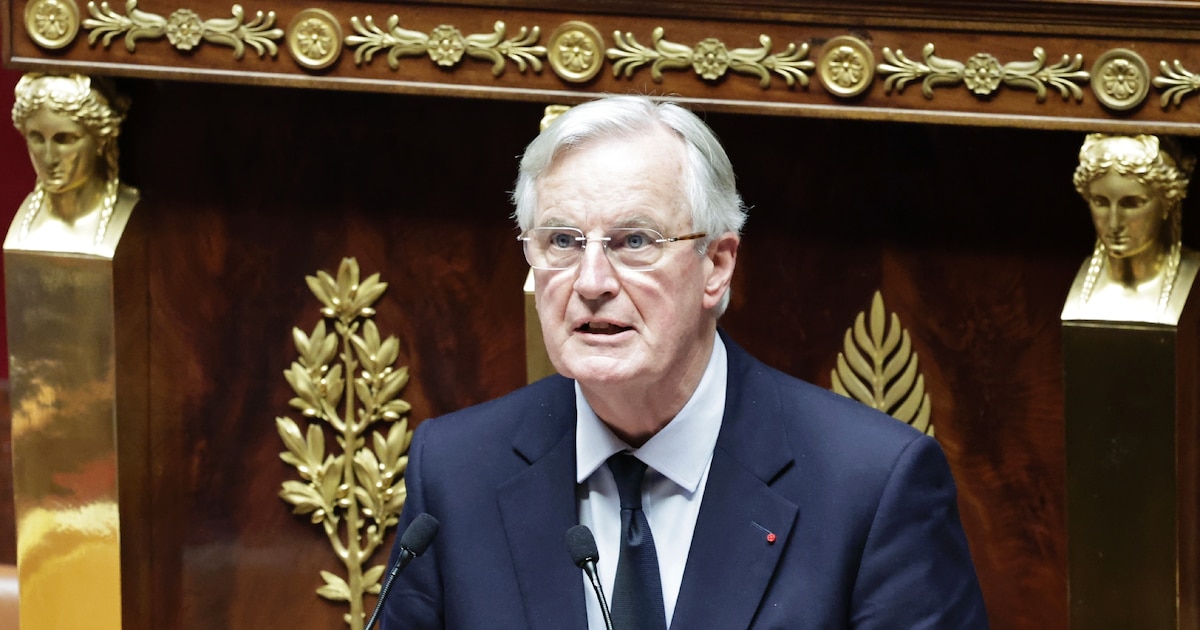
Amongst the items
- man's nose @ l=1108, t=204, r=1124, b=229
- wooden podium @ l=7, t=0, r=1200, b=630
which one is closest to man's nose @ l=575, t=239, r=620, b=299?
wooden podium @ l=7, t=0, r=1200, b=630

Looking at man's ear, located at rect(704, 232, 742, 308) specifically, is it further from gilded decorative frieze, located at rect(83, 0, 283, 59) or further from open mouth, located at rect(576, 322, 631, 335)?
gilded decorative frieze, located at rect(83, 0, 283, 59)

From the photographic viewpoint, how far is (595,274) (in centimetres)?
204

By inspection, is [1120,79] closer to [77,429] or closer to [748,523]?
[748,523]

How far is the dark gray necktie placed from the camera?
81.7 inches

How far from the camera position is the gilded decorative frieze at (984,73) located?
2371mm

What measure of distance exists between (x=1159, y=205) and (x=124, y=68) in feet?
4.99

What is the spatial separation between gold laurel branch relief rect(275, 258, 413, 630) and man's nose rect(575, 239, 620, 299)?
0.88 metres

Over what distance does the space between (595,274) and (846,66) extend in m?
0.62

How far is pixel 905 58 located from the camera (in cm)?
243

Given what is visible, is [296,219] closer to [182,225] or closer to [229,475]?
[182,225]

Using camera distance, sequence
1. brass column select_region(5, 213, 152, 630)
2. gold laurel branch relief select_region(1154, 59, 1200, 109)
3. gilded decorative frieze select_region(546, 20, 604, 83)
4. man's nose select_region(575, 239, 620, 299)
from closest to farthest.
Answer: man's nose select_region(575, 239, 620, 299) → gold laurel branch relief select_region(1154, 59, 1200, 109) → gilded decorative frieze select_region(546, 20, 604, 83) → brass column select_region(5, 213, 152, 630)

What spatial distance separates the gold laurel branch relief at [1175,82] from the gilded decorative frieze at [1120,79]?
0.7 inches

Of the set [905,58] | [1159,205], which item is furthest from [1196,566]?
[905,58]

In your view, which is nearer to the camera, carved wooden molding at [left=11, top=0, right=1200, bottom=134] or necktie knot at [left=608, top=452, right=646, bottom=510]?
necktie knot at [left=608, top=452, right=646, bottom=510]
